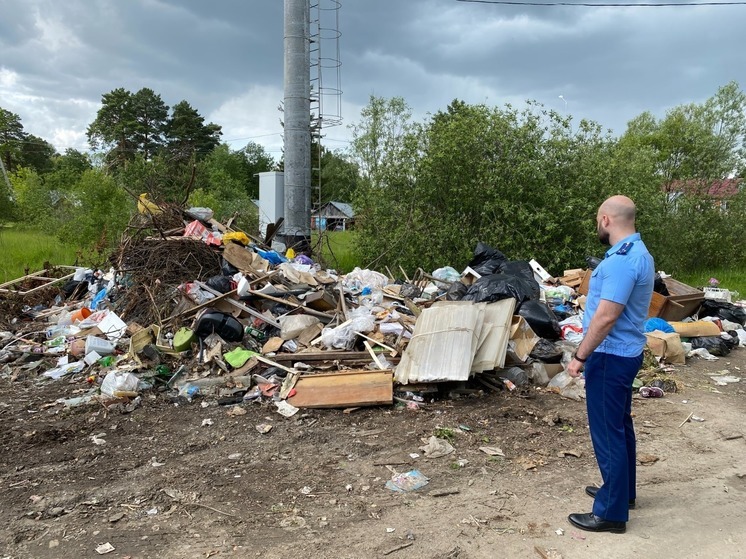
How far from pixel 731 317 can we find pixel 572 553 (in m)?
7.23

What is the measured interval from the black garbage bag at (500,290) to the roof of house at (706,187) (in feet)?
35.0

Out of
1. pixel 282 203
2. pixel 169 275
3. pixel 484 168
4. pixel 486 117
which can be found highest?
pixel 486 117

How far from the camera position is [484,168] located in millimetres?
10484

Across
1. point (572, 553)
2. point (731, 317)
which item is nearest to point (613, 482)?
point (572, 553)

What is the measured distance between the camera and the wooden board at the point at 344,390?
15.9ft

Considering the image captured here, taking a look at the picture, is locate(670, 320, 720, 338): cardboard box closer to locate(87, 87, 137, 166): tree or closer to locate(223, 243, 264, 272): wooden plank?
locate(223, 243, 264, 272): wooden plank

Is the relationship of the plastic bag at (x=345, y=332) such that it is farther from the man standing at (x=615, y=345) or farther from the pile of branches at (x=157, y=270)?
the man standing at (x=615, y=345)

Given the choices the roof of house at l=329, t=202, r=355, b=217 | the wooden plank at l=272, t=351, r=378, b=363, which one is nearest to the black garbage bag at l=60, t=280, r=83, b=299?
the wooden plank at l=272, t=351, r=378, b=363

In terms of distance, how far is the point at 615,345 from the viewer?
8.87 feet

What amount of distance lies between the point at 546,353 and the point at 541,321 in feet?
2.01

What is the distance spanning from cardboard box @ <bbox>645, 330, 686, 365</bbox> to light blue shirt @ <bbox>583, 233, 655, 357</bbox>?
14.2 ft

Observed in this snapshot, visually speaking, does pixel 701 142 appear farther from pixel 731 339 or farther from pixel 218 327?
pixel 218 327

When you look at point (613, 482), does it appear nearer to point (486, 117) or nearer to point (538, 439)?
point (538, 439)

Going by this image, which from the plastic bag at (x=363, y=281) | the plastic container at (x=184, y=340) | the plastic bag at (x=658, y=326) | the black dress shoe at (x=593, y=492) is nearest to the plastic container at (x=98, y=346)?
the plastic container at (x=184, y=340)
